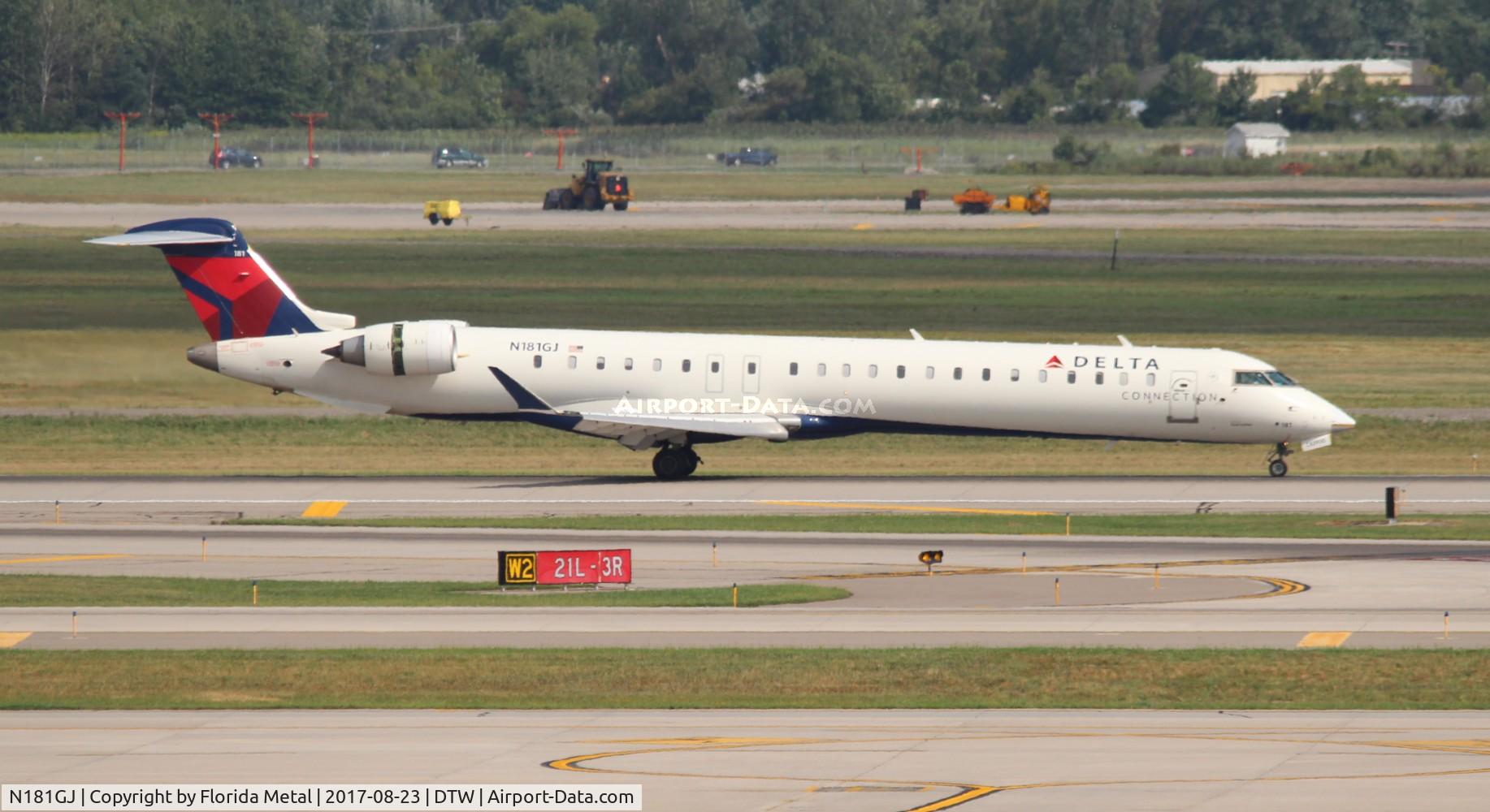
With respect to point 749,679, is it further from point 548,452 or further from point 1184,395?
point 548,452

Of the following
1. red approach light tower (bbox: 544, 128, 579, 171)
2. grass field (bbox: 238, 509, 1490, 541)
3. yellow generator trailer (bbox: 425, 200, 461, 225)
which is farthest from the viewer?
red approach light tower (bbox: 544, 128, 579, 171)

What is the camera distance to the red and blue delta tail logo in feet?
154

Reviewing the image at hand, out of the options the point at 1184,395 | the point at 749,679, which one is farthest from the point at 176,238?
the point at 749,679

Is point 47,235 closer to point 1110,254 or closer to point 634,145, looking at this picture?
point 1110,254

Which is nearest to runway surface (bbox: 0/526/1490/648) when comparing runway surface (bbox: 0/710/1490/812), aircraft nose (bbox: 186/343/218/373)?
runway surface (bbox: 0/710/1490/812)

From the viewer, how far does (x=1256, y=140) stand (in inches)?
6481

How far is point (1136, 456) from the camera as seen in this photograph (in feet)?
169

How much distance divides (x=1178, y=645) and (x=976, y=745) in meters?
6.72

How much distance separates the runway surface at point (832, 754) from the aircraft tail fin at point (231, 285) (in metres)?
24.5

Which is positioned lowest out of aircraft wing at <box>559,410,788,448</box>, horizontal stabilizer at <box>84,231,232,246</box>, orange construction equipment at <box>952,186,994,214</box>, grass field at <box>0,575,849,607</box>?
grass field at <box>0,575,849,607</box>

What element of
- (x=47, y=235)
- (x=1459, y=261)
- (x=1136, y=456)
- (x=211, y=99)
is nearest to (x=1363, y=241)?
(x=1459, y=261)

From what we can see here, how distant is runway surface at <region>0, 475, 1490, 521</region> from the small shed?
4889 inches
